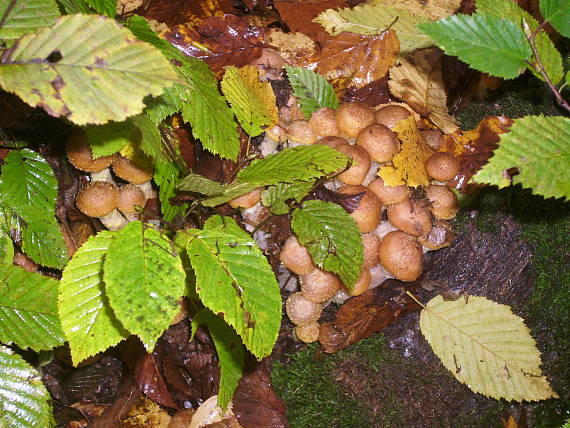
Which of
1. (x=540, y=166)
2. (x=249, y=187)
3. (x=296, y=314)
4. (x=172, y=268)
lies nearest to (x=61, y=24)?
(x=172, y=268)

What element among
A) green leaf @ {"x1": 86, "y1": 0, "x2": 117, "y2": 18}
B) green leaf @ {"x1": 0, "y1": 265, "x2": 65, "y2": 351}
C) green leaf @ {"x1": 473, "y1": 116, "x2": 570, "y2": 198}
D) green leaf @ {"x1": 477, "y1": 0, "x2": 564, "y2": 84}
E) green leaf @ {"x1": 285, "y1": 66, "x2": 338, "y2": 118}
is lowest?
green leaf @ {"x1": 0, "y1": 265, "x2": 65, "y2": 351}

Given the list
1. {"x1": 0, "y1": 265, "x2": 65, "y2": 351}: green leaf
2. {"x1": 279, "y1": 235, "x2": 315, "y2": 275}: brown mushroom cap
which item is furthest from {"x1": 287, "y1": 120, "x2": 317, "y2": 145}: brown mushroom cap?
{"x1": 0, "y1": 265, "x2": 65, "y2": 351}: green leaf

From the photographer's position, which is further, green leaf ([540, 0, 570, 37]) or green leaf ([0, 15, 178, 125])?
green leaf ([540, 0, 570, 37])

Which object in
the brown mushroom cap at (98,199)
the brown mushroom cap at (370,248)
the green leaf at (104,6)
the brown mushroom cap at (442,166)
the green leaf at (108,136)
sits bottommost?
the brown mushroom cap at (370,248)

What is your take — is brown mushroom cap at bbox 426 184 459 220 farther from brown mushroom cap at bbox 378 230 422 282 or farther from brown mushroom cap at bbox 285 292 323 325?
brown mushroom cap at bbox 285 292 323 325

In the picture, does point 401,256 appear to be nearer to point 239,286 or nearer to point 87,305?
point 239,286

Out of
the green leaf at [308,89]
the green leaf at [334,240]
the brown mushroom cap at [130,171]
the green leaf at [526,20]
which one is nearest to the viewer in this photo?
the green leaf at [526,20]

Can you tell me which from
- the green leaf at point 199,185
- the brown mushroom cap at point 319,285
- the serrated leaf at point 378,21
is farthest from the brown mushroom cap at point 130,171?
the serrated leaf at point 378,21

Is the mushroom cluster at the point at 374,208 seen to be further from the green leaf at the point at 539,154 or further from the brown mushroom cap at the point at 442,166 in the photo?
the green leaf at the point at 539,154
